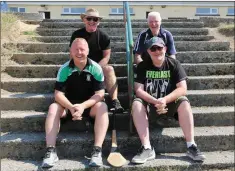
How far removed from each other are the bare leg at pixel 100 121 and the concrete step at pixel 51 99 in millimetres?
714

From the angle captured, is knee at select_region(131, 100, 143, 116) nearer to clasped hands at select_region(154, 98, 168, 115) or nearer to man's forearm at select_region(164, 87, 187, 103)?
clasped hands at select_region(154, 98, 168, 115)

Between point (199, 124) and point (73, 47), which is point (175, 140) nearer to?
point (199, 124)

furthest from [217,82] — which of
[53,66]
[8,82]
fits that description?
[8,82]

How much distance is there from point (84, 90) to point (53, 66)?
1165mm

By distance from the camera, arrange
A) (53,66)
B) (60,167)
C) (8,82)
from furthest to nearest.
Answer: (53,66) < (8,82) < (60,167)

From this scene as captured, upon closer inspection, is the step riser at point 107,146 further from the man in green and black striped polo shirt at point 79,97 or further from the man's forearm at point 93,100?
the man's forearm at point 93,100

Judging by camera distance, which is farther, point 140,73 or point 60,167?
point 140,73

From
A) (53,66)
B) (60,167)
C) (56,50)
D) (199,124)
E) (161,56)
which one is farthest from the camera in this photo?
(56,50)

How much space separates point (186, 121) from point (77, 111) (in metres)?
1.09

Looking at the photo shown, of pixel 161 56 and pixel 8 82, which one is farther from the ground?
pixel 161 56

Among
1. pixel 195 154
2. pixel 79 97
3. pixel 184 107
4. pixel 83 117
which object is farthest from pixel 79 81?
pixel 195 154

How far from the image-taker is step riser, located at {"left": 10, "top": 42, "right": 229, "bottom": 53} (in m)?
5.13

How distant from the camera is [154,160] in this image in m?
3.27

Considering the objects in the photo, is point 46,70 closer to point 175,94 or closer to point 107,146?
point 107,146
